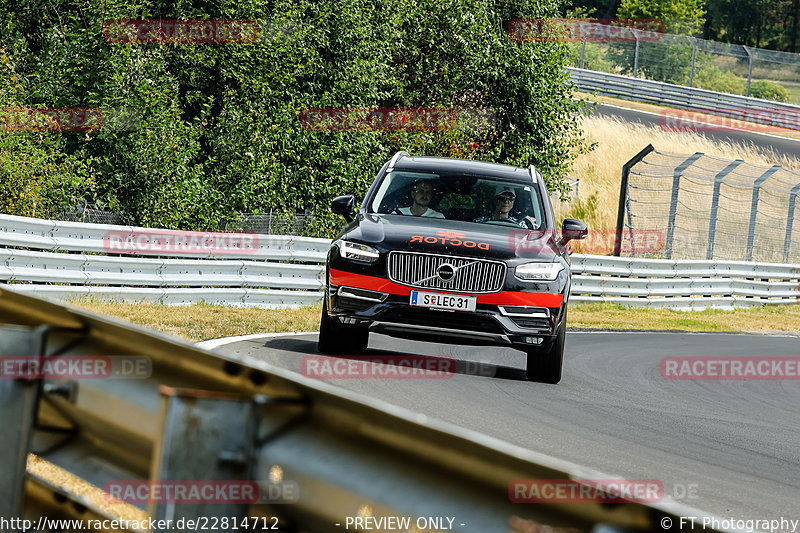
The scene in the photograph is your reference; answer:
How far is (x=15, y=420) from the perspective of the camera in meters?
2.78

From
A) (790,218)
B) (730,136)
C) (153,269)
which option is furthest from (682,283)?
(730,136)

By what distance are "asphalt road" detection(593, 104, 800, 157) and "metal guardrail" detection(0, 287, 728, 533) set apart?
139 ft

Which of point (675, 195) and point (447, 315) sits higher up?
point (675, 195)

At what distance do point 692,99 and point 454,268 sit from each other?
42.2 meters

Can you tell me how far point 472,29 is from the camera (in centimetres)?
2448

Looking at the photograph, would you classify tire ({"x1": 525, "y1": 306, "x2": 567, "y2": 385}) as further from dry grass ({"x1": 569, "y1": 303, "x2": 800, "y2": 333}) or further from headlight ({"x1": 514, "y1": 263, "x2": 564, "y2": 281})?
dry grass ({"x1": 569, "y1": 303, "x2": 800, "y2": 333})

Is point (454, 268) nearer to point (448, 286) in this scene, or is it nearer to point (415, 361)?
point (448, 286)

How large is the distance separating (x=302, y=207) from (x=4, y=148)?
610cm

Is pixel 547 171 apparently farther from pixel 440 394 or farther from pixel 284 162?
pixel 440 394

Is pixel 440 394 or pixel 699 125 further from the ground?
pixel 699 125

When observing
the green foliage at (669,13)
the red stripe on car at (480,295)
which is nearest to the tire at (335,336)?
the red stripe on car at (480,295)

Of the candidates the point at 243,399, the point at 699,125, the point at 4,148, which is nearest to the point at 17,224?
the point at 4,148

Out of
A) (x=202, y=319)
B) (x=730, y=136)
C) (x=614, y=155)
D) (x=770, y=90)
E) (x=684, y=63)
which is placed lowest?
(x=202, y=319)

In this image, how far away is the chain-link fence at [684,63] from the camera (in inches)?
1913
